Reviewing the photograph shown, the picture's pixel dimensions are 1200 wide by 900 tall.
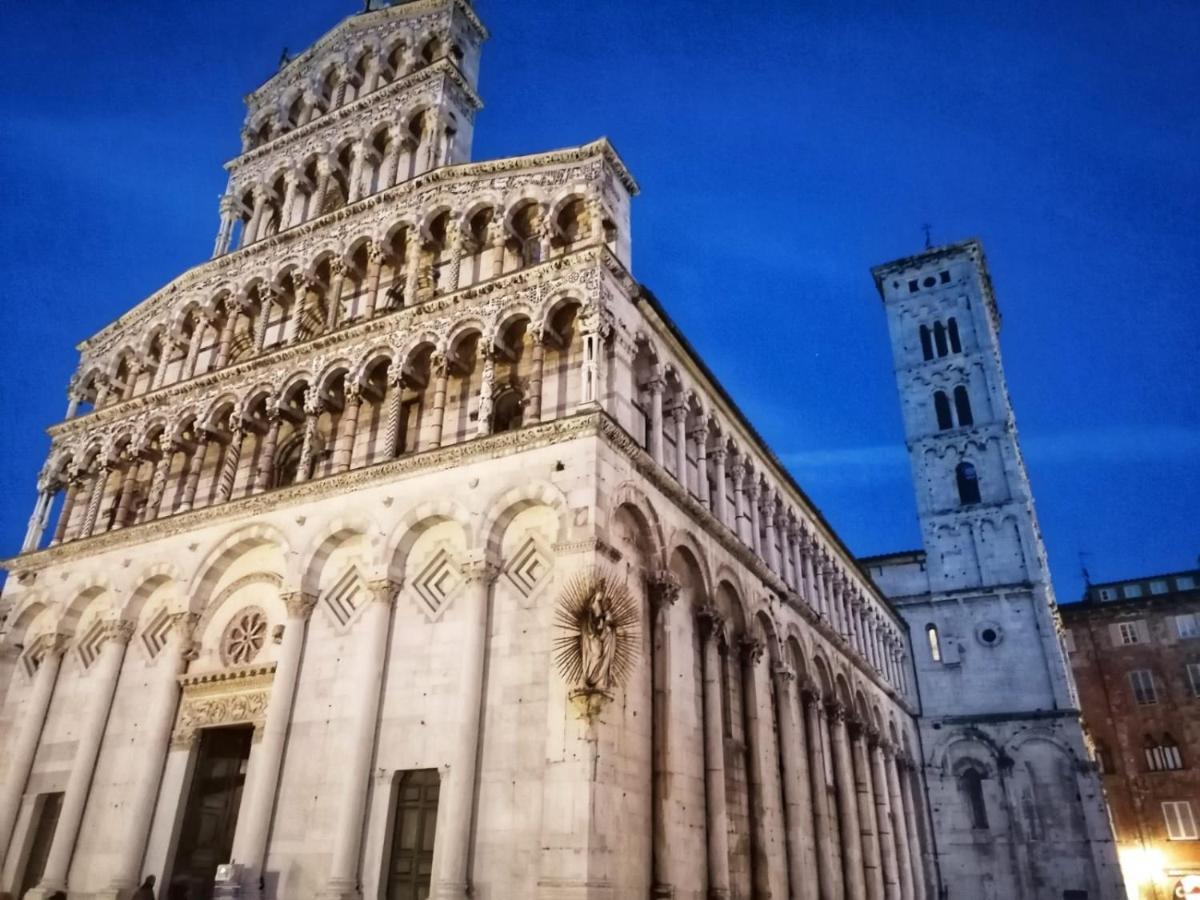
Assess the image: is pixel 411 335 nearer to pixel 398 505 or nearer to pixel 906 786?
pixel 398 505

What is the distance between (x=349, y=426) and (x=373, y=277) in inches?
169

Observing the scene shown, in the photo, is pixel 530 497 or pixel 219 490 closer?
pixel 530 497

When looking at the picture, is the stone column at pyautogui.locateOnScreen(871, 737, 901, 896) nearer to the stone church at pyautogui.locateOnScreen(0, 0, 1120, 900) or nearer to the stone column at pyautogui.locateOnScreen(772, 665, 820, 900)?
the stone church at pyautogui.locateOnScreen(0, 0, 1120, 900)

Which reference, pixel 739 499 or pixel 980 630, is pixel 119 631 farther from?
pixel 980 630

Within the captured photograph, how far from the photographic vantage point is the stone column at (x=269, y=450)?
20986mm

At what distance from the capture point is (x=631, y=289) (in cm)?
1952

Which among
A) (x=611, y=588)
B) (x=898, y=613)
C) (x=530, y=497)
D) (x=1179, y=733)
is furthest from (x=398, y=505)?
(x=1179, y=733)

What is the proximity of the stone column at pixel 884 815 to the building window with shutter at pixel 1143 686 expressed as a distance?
21635 mm

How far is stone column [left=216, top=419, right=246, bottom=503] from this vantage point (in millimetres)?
21312

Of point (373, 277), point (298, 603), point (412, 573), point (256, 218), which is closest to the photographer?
point (412, 573)

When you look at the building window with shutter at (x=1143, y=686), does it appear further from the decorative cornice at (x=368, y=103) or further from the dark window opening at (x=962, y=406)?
the decorative cornice at (x=368, y=103)

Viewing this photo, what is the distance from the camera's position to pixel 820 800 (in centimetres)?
2422

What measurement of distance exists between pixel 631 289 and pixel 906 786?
2659 cm

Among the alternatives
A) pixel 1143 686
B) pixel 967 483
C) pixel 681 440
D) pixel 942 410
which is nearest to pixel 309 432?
pixel 681 440
